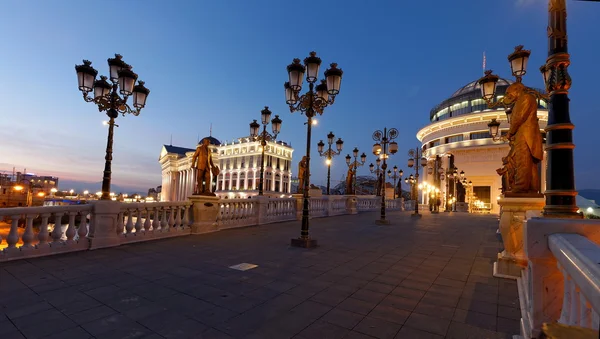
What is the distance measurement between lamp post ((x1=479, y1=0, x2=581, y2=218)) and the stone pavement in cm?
154

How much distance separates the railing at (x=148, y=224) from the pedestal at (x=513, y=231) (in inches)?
338

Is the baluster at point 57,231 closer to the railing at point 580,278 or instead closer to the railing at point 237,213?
the railing at point 237,213

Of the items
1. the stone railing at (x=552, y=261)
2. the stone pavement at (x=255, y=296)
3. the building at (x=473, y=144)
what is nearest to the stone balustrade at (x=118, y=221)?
the stone pavement at (x=255, y=296)

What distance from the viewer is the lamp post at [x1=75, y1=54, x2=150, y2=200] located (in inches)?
315

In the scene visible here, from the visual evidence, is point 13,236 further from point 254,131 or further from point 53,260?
point 254,131

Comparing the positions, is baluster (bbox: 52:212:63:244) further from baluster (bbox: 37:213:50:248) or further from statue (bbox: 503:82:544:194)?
statue (bbox: 503:82:544:194)

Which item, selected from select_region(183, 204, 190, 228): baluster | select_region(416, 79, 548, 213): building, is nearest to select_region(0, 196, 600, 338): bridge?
select_region(183, 204, 190, 228): baluster

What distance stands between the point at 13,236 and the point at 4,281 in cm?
181

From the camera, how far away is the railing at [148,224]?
8.04 metres

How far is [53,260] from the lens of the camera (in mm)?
6055

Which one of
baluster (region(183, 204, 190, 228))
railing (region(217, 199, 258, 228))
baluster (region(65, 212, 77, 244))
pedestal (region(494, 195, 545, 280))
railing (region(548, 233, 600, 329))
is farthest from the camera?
railing (region(217, 199, 258, 228))

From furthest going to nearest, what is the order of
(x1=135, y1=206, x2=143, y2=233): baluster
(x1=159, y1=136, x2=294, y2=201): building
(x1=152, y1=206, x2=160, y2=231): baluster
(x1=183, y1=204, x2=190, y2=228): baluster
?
1. (x1=159, y1=136, x2=294, y2=201): building
2. (x1=183, y1=204, x2=190, y2=228): baluster
3. (x1=152, y1=206, x2=160, y2=231): baluster
4. (x1=135, y1=206, x2=143, y2=233): baluster

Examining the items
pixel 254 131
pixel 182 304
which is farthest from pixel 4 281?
pixel 254 131

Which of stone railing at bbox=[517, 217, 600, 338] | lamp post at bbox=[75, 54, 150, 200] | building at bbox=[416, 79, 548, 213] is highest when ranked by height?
building at bbox=[416, 79, 548, 213]
